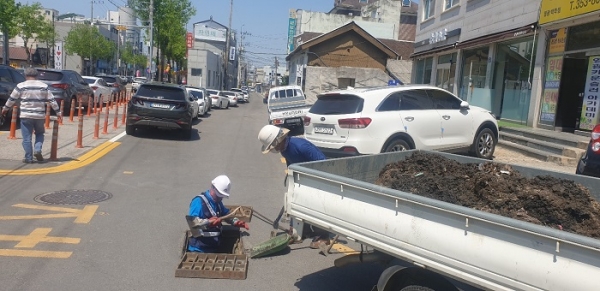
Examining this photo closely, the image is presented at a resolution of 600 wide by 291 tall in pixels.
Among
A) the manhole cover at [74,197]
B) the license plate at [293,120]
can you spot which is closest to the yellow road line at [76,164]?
the manhole cover at [74,197]

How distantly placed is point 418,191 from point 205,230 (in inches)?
100

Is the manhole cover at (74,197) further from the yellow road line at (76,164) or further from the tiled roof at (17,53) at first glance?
the tiled roof at (17,53)

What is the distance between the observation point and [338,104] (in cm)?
1073

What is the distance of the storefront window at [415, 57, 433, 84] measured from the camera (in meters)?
29.3

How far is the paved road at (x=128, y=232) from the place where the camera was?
5.08 meters

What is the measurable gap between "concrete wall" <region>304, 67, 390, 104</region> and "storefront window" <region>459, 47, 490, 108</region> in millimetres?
16571

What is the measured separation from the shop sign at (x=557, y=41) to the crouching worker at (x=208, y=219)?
1309 centimetres

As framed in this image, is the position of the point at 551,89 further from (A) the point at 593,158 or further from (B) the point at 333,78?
(B) the point at 333,78

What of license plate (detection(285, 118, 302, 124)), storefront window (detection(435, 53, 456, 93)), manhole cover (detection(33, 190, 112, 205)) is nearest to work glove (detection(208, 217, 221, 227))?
manhole cover (detection(33, 190, 112, 205))

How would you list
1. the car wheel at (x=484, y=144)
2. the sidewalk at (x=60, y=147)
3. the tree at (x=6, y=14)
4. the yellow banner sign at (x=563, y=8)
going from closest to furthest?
1. the sidewalk at (x=60, y=147)
2. the car wheel at (x=484, y=144)
3. the yellow banner sign at (x=563, y=8)
4. the tree at (x=6, y=14)

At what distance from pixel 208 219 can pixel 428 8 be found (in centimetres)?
2557

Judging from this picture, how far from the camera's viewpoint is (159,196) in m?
8.34

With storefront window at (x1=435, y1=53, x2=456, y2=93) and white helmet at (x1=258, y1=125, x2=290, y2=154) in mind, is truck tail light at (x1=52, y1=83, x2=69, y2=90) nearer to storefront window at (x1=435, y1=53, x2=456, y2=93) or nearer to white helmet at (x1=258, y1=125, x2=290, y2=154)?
white helmet at (x1=258, y1=125, x2=290, y2=154)

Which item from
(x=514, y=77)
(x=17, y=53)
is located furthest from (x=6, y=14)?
(x=17, y=53)
